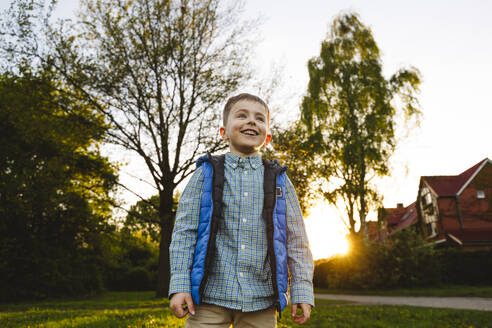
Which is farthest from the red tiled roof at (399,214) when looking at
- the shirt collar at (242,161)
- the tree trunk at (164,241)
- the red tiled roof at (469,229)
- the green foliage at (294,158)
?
the shirt collar at (242,161)

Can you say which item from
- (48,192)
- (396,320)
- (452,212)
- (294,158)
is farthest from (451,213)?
(48,192)

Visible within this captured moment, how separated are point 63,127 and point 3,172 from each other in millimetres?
7647

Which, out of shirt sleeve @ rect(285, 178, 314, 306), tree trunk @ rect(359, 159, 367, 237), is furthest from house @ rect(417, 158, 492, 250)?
shirt sleeve @ rect(285, 178, 314, 306)

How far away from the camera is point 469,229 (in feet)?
85.0

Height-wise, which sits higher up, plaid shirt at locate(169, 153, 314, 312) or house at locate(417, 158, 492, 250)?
house at locate(417, 158, 492, 250)

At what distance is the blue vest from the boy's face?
16 centimetres

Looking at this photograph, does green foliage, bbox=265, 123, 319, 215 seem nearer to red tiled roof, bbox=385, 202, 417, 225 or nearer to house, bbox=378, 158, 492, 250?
house, bbox=378, 158, 492, 250

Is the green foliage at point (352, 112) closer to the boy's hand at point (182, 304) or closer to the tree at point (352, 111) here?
the tree at point (352, 111)

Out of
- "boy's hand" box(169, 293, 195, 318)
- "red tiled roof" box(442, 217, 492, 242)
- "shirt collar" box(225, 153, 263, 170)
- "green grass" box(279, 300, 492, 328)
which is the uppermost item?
"red tiled roof" box(442, 217, 492, 242)

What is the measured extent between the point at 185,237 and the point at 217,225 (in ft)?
0.63

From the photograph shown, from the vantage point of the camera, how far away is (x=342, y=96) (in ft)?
64.9

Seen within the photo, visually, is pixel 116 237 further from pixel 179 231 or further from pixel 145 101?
pixel 179 231

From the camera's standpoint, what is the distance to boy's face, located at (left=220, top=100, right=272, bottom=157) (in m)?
2.22

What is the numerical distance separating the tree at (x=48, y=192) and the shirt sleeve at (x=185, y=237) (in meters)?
11.3
